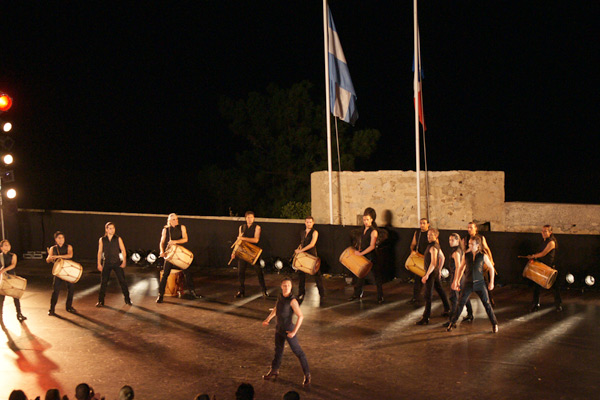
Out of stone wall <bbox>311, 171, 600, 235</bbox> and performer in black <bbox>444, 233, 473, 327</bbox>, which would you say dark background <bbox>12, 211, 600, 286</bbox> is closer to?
stone wall <bbox>311, 171, 600, 235</bbox>

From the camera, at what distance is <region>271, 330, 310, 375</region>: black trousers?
931 cm

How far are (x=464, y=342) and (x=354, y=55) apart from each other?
3104cm

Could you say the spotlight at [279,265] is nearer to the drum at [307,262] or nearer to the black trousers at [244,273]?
the black trousers at [244,273]

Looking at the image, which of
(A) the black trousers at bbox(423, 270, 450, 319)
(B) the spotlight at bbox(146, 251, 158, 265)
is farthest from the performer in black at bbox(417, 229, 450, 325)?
(B) the spotlight at bbox(146, 251, 158, 265)

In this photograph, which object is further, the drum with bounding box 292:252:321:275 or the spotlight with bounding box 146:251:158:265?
the spotlight with bounding box 146:251:158:265

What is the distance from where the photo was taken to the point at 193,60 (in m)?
40.5

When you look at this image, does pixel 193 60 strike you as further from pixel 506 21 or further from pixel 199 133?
pixel 506 21

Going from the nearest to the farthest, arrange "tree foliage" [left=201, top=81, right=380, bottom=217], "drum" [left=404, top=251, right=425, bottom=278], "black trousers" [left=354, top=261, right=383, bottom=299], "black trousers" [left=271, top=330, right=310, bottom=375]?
"black trousers" [left=271, top=330, right=310, bottom=375]
"drum" [left=404, top=251, right=425, bottom=278]
"black trousers" [left=354, top=261, right=383, bottom=299]
"tree foliage" [left=201, top=81, right=380, bottom=217]

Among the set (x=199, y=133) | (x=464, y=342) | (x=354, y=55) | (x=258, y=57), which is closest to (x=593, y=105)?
(x=354, y=55)

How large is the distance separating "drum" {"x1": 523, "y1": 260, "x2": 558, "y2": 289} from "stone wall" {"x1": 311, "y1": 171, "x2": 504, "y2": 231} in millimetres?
4506

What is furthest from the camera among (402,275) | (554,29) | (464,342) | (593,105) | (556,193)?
(554,29)

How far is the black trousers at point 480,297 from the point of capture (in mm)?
11656

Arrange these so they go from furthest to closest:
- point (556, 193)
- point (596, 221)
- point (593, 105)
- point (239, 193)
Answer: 1. point (593, 105)
2. point (556, 193)
3. point (239, 193)
4. point (596, 221)

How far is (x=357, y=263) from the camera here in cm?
1406
